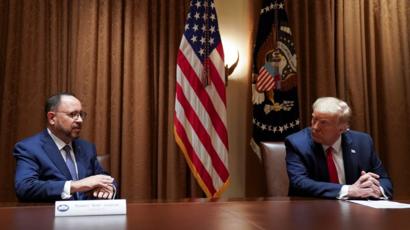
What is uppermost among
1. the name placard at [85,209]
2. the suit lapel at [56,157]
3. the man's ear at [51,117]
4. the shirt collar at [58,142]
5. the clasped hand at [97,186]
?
the man's ear at [51,117]

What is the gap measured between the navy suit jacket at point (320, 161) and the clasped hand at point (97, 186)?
108cm

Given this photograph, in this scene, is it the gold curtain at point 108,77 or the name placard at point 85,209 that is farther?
the gold curtain at point 108,77

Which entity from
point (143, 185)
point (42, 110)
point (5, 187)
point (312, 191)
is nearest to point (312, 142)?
point (312, 191)

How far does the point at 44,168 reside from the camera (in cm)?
241

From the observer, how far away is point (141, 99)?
355 cm

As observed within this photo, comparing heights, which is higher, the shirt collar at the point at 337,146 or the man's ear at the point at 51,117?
the man's ear at the point at 51,117

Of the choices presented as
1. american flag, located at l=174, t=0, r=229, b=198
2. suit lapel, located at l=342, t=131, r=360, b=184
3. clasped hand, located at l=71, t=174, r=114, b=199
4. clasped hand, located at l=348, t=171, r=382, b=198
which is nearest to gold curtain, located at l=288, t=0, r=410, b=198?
american flag, located at l=174, t=0, r=229, b=198

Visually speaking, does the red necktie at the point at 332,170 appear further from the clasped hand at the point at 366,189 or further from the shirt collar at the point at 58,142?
the shirt collar at the point at 58,142

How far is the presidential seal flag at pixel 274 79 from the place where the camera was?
11.6 feet

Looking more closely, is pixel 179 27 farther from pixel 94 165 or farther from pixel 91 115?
pixel 94 165

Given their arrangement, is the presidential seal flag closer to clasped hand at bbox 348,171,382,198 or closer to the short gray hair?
the short gray hair

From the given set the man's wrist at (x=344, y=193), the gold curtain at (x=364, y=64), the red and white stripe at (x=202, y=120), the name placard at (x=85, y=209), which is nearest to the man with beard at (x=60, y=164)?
the name placard at (x=85, y=209)

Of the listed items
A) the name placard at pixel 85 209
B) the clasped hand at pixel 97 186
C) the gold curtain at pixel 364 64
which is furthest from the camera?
the gold curtain at pixel 364 64

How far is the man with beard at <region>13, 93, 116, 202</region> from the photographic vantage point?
85.6 inches
